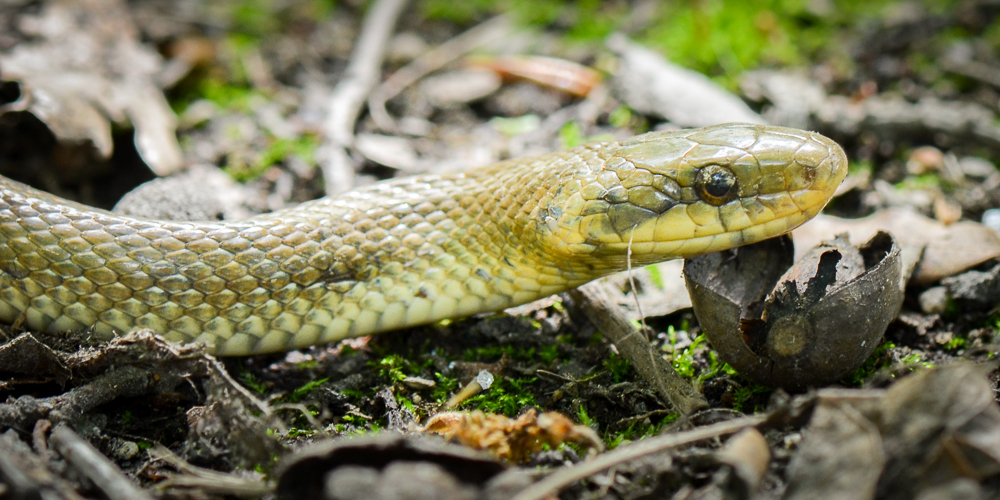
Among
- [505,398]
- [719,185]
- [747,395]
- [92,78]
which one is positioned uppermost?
[719,185]

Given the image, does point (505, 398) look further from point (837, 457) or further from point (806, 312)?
point (837, 457)

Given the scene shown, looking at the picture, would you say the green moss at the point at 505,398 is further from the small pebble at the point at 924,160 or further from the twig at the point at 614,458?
the small pebble at the point at 924,160

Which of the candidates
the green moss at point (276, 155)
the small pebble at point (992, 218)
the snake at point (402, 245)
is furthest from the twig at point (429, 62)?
the small pebble at point (992, 218)

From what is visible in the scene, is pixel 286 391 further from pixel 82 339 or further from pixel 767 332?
pixel 767 332

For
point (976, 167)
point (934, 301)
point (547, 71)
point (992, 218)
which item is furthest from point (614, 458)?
point (547, 71)

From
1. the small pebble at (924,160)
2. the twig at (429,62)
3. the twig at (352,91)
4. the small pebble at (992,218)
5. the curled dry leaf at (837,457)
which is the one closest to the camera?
the curled dry leaf at (837,457)

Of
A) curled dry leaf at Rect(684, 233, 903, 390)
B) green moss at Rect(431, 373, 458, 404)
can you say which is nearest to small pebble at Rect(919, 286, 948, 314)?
curled dry leaf at Rect(684, 233, 903, 390)

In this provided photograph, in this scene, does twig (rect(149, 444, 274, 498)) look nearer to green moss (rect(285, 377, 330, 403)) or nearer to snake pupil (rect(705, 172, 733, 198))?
green moss (rect(285, 377, 330, 403))
